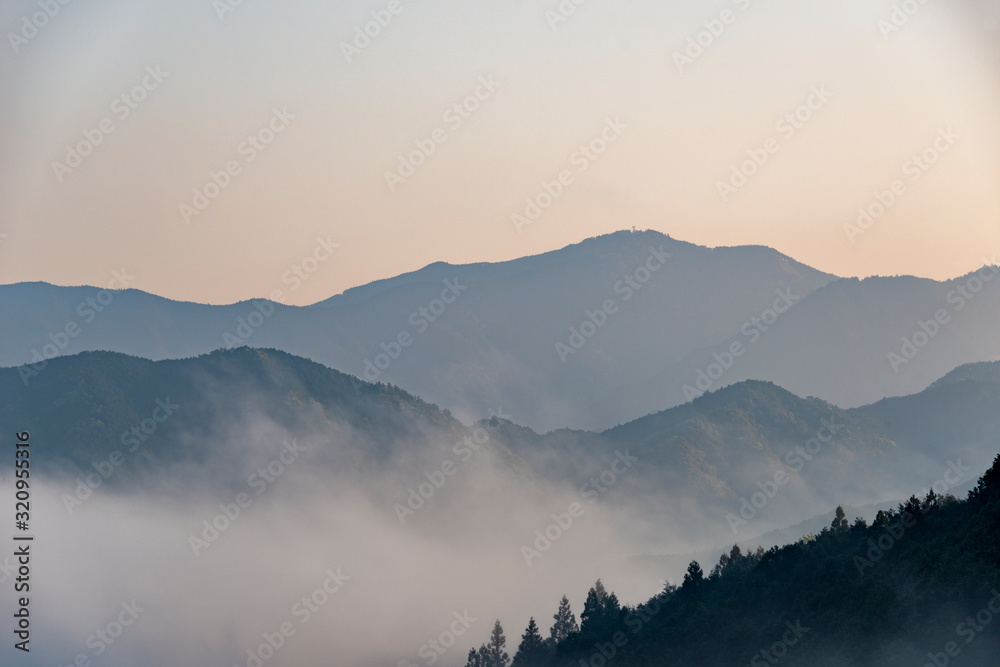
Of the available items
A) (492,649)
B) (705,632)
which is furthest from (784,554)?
(492,649)

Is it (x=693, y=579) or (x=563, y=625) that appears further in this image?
(x=563, y=625)

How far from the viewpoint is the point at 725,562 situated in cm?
13612

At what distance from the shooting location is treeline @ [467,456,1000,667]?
267 ft

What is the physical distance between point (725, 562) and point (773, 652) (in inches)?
1589

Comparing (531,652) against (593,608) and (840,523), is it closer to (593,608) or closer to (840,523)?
(593,608)

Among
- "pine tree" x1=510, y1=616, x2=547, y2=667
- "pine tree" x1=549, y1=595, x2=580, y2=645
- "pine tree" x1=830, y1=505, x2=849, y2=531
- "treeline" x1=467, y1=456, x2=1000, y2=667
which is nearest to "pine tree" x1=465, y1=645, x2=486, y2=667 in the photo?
"pine tree" x1=549, y1=595, x2=580, y2=645

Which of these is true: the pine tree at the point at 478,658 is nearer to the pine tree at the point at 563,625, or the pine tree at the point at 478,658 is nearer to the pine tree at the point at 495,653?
the pine tree at the point at 495,653

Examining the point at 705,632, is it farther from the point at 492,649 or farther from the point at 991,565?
the point at 492,649

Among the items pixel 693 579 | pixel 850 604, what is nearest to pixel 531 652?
pixel 693 579

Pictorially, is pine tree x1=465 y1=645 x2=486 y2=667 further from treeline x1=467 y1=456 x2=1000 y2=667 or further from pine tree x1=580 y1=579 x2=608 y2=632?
treeline x1=467 y1=456 x2=1000 y2=667

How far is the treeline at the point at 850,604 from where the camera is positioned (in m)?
81.3

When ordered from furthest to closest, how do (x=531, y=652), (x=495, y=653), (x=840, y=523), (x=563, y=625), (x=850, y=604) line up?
(x=495, y=653)
(x=563, y=625)
(x=531, y=652)
(x=840, y=523)
(x=850, y=604)

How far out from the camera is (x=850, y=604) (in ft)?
308

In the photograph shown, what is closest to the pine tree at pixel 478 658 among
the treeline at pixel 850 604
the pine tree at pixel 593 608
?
the pine tree at pixel 593 608
